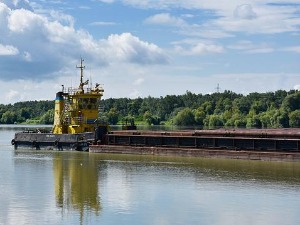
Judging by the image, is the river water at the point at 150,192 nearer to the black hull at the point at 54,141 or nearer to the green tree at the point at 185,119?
the black hull at the point at 54,141

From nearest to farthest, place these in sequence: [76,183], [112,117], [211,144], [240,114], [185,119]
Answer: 1. [76,183]
2. [211,144]
3. [240,114]
4. [185,119]
5. [112,117]

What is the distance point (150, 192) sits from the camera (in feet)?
99.8

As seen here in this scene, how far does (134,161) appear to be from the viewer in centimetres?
4606

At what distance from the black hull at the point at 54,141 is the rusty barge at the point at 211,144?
1.63 meters

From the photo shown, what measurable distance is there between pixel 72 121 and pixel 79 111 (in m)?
1.22

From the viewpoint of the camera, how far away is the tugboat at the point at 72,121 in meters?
56.9

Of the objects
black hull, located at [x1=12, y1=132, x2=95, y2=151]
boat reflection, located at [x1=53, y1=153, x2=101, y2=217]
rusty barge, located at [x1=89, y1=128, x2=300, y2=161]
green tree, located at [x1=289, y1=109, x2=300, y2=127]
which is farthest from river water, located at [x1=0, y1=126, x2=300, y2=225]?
green tree, located at [x1=289, y1=109, x2=300, y2=127]

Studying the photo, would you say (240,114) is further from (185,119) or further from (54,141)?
(54,141)

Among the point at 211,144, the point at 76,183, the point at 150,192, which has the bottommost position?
the point at 150,192

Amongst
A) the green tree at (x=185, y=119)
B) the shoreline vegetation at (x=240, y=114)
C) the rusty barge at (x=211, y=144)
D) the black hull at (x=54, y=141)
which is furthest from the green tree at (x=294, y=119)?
the rusty barge at (x=211, y=144)

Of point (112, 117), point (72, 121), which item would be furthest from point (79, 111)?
point (112, 117)

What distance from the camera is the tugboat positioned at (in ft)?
187

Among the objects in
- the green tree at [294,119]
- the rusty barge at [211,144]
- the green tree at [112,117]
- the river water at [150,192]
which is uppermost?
the green tree at [112,117]

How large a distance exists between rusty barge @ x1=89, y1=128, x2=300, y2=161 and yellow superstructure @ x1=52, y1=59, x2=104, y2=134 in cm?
389
